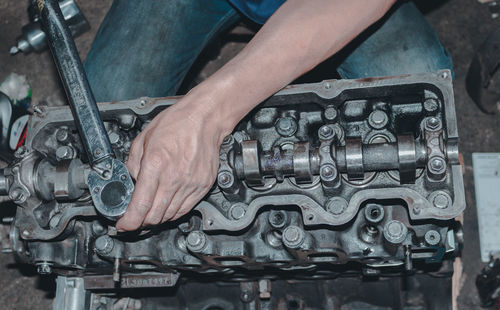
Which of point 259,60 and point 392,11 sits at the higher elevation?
point 392,11

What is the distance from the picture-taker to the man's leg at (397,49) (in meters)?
2.13

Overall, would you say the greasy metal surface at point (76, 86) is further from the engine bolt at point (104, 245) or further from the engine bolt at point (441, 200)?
the engine bolt at point (441, 200)

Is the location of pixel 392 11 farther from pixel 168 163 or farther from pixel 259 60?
pixel 168 163

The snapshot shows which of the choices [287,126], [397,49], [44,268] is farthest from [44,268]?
[397,49]

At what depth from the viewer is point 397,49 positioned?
7.07ft

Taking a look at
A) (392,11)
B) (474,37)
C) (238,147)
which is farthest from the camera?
(474,37)

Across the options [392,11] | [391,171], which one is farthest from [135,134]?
[392,11]

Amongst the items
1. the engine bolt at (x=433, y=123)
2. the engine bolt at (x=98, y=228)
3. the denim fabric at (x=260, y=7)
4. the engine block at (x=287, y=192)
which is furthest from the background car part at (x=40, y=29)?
the engine bolt at (x=433, y=123)

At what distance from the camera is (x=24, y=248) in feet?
6.05

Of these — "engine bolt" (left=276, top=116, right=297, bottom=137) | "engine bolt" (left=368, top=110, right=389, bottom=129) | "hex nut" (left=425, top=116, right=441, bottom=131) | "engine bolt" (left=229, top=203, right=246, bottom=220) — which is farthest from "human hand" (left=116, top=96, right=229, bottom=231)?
"hex nut" (left=425, top=116, right=441, bottom=131)

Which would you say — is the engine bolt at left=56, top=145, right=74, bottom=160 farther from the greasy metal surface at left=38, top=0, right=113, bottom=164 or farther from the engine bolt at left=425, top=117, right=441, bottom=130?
the engine bolt at left=425, top=117, right=441, bottom=130

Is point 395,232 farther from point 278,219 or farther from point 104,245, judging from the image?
point 104,245

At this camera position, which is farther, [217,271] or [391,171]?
[217,271]

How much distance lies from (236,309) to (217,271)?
432mm
